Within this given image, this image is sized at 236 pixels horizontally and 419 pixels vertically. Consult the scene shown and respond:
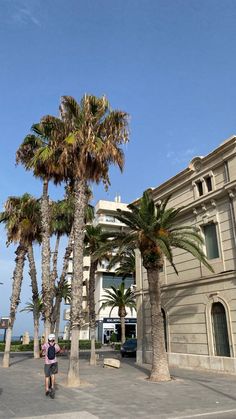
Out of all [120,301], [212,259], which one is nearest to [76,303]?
[212,259]

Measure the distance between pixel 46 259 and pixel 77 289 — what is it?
6.19 metres

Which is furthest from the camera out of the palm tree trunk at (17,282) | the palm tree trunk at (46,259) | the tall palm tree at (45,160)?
the palm tree trunk at (17,282)

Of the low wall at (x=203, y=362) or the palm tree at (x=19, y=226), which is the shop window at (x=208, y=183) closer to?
the low wall at (x=203, y=362)

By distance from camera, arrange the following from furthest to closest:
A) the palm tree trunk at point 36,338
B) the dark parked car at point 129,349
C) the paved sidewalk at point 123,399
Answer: the dark parked car at point 129,349 → the palm tree trunk at point 36,338 → the paved sidewalk at point 123,399

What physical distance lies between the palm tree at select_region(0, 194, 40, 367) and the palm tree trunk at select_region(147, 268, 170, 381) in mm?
9417

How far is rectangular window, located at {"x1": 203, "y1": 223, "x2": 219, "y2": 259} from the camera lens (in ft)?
61.2

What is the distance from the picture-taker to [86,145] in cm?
1534

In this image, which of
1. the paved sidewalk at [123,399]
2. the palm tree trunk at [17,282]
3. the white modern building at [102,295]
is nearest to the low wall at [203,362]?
the paved sidewalk at [123,399]

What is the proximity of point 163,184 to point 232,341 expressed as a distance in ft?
33.3

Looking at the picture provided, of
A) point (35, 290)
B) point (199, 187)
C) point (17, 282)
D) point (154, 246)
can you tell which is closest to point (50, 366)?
point (154, 246)

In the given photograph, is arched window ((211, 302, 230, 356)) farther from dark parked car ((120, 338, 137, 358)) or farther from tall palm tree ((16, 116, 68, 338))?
dark parked car ((120, 338, 137, 358))

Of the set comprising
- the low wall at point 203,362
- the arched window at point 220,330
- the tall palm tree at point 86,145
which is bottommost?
the low wall at point 203,362

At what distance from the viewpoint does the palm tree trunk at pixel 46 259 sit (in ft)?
65.2

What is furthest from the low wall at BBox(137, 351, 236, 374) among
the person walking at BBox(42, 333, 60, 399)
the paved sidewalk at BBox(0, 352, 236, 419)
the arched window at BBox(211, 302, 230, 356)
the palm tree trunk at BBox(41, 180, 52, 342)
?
the person walking at BBox(42, 333, 60, 399)
